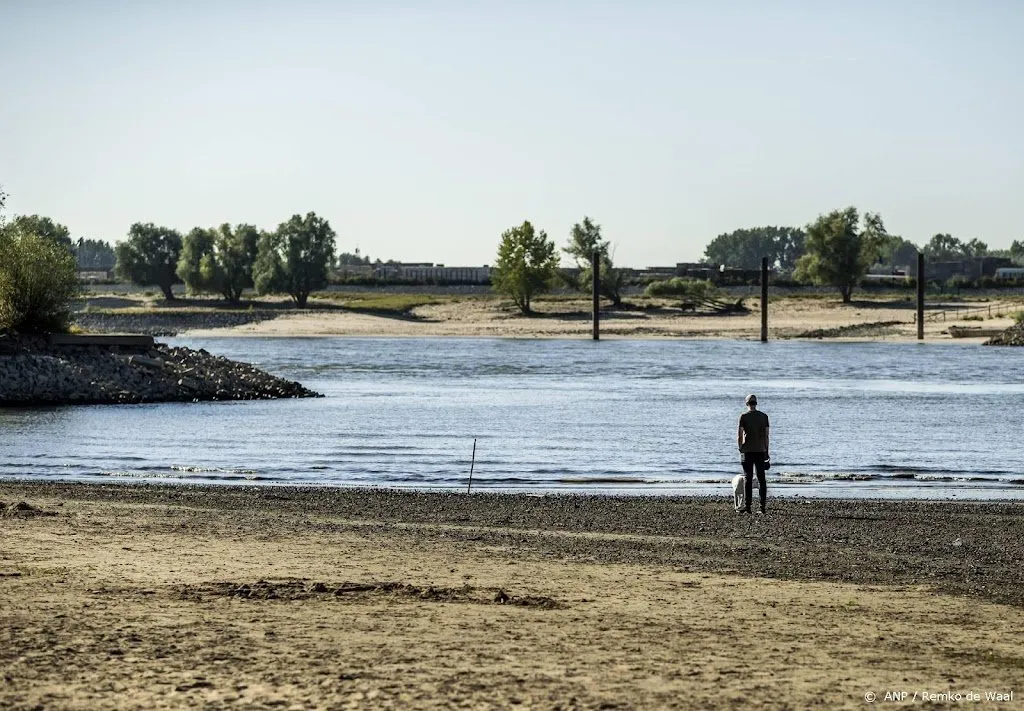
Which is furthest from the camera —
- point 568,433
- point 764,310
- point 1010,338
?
point 764,310

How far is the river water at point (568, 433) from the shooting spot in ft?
90.7

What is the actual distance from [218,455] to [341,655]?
21.3m

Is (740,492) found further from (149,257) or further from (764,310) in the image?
(149,257)

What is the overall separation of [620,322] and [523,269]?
1509 centimetres

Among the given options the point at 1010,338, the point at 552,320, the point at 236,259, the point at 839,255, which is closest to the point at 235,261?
the point at 236,259

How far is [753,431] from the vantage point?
2170cm

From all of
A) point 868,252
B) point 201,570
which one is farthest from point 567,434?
point 868,252

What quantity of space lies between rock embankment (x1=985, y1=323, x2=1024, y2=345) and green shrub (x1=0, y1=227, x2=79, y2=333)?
221ft

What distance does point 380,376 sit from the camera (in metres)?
69.9

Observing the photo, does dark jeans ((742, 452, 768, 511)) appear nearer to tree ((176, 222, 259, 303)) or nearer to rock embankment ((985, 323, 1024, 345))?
rock embankment ((985, 323, 1024, 345))

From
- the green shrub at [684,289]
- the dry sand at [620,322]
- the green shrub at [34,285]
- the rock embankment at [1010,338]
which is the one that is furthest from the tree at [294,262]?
the green shrub at [34,285]

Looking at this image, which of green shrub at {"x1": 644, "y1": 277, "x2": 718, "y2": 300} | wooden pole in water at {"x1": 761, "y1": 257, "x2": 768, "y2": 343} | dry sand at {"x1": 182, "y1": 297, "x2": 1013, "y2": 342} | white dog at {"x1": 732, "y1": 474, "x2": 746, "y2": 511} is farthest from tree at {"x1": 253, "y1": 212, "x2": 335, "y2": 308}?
white dog at {"x1": 732, "y1": 474, "x2": 746, "y2": 511}

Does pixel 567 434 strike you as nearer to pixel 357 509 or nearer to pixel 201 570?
pixel 357 509

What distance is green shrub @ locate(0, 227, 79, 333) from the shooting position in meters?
54.2
